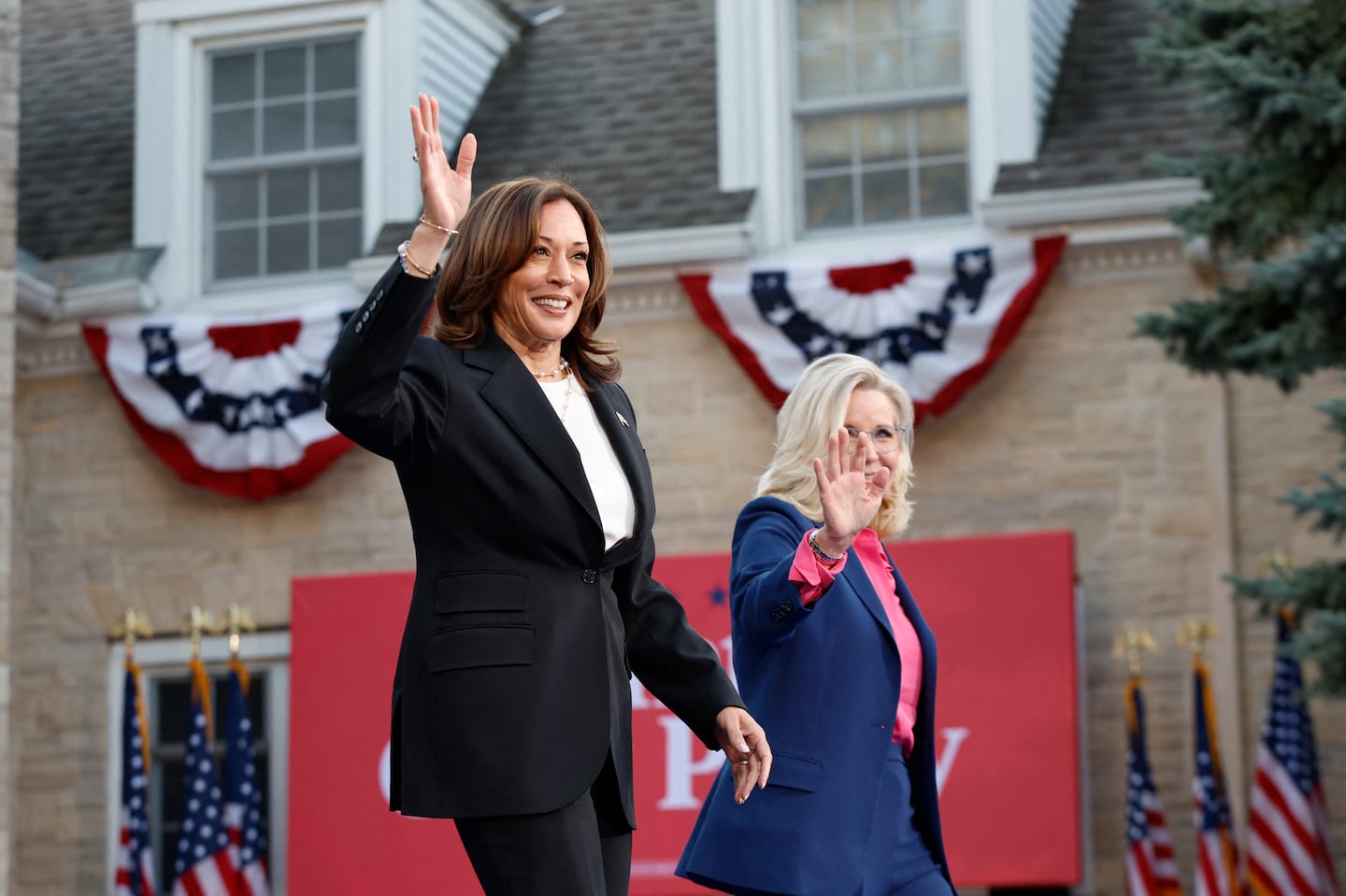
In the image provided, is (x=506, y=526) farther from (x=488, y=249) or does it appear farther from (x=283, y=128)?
(x=283, y=128)

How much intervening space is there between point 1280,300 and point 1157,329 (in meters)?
0.62

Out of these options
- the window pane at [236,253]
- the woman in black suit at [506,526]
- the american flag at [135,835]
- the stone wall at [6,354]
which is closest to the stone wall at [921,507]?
the american flag at [135,835]

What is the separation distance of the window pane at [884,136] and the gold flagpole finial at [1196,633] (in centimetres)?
337

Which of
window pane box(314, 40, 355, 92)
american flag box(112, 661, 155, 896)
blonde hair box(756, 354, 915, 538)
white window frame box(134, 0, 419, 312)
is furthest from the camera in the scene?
window pane box(314, 40, 355, 92)

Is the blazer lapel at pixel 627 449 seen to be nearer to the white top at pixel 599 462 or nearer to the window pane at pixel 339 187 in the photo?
the white top at pixel 599 462

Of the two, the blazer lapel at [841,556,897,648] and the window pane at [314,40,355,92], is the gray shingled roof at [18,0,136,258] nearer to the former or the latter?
the window pane at [314,40,355,92]

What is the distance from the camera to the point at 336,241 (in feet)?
44.2

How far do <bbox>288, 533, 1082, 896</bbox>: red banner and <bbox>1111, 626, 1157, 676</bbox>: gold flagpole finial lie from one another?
35 centimetres

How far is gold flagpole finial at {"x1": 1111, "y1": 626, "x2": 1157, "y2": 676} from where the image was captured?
36.4 ft

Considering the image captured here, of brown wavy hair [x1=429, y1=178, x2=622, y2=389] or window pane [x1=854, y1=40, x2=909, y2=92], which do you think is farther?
window pane [x1=854, y1=40, x2=909, y2=92]

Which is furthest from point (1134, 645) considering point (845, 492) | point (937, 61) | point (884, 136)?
point (845, 492)

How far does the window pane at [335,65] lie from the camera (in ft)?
44.7

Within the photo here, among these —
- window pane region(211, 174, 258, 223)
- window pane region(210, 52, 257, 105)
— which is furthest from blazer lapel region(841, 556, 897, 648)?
window pane region(210, 52, 257, 105)

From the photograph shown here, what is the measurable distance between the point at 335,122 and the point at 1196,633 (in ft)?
21.4
